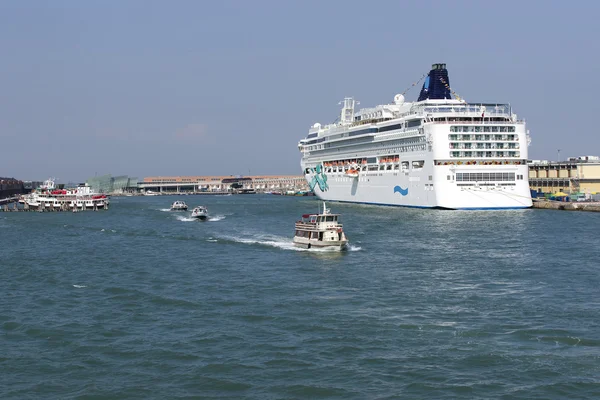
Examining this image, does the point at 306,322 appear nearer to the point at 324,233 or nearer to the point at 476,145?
the point at 324,233

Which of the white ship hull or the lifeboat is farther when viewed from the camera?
the lifeboat

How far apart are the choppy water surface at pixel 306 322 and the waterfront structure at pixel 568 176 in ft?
223

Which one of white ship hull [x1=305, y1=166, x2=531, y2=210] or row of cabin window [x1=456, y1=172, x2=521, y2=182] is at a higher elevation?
row of cabin window [x1=456, y1=172, x2=521, y2=182]

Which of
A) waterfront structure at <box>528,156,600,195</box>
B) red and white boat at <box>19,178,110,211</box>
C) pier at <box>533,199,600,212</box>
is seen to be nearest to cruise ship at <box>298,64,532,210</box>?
pier at <box>533,199,600,212</box>

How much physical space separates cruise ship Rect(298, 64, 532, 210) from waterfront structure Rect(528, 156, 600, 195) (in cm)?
2718

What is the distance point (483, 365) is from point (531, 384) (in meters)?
1.86

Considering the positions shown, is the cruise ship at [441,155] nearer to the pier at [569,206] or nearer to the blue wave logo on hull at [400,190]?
the blue wave logo on hull at [400,190]

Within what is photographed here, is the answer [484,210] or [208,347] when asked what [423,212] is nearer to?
[484,210]

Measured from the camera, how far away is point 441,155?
8081 centimetres

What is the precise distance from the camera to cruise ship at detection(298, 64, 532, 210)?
80.1 meters

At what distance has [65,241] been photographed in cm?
5900

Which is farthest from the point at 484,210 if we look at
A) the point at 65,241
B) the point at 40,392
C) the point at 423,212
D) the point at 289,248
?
the point at 40,392

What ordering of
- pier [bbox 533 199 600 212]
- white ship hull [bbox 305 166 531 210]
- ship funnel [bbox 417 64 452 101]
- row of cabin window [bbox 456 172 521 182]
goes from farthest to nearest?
1. ship funnel [bbox 417 64 452 101]
2. pier [bbox 533 199 600 212]
3. row of cabin window [bbox 456 172 521 182]
4. white ship hull [bbox 305 166 531 210]

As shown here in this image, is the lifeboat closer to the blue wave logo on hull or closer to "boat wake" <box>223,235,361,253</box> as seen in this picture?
the blue wave logo on hull
